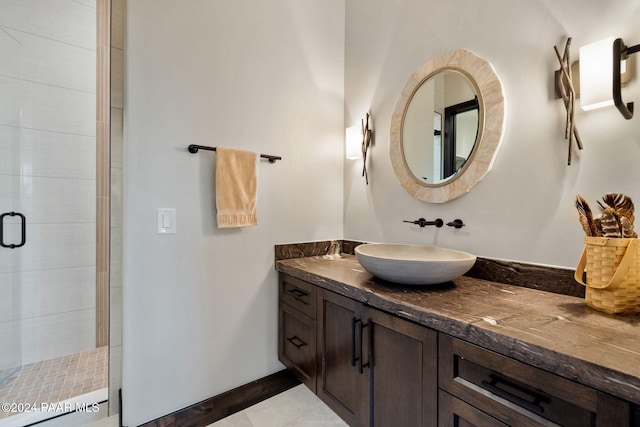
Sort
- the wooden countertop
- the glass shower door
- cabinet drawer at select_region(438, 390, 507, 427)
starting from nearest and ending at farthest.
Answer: the wooden countertop → cabinet drawer at select_region(438, 390, 507, 427) → the glass shower door

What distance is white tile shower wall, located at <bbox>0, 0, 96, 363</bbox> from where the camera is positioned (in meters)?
2.01

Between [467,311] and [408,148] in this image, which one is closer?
[467,311]

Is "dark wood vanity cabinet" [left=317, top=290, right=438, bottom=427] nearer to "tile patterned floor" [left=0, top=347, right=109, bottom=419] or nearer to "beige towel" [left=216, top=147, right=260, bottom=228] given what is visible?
"beige towel" [left=216, top=147, right=260, bottom=228]

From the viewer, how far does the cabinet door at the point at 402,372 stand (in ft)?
3.14

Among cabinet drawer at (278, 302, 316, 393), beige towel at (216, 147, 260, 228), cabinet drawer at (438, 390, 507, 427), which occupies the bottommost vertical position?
cabinet drawer at (278, 302, 316, 393)

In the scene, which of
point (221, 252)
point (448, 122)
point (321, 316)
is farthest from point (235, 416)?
point (448, 122)

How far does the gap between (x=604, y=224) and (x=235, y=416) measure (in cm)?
198

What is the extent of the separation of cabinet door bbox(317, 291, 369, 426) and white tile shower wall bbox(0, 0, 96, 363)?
2.05 meters

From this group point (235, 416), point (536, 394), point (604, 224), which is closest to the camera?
point (536, 394)

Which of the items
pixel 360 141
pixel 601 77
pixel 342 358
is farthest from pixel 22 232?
pixel 601 77

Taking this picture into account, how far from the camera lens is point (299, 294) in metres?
1.69

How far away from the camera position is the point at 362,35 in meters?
2.11

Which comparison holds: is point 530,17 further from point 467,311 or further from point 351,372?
point 351,372

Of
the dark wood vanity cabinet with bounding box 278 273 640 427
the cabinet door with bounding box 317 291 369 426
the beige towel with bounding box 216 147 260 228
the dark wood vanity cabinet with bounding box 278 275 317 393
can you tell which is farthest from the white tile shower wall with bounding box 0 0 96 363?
the cabinet door with bounding box 317 291 369 426
